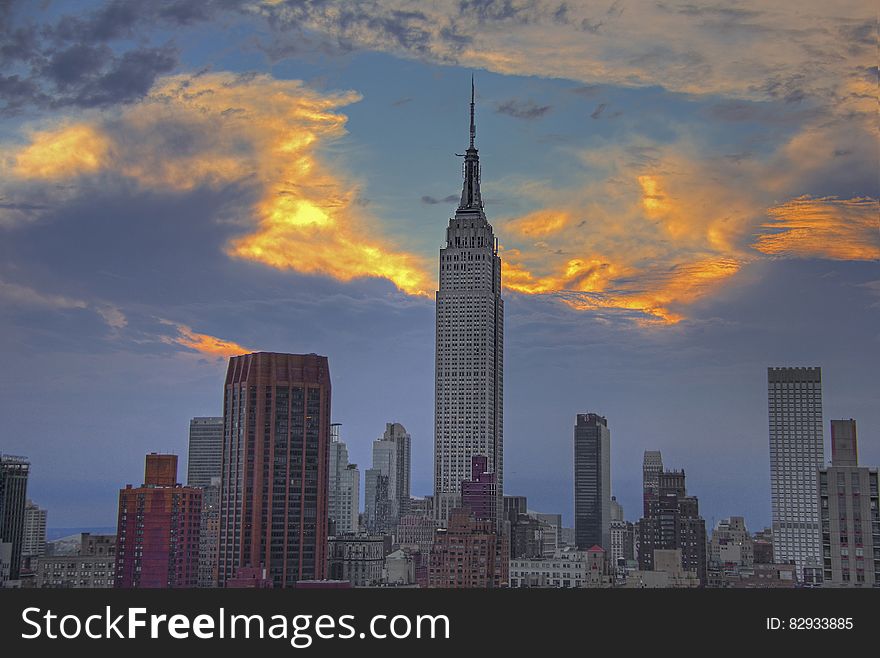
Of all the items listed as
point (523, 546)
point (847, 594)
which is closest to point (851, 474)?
point (847, 594)

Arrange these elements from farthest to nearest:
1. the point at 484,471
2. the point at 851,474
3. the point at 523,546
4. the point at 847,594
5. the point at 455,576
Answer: the point at 484,471 → the point at 523,546 → the point at 455,576 → the point at 851,474 → the point at 847,594

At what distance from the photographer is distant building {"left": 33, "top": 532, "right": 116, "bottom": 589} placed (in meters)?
50.3

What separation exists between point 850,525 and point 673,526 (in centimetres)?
4614

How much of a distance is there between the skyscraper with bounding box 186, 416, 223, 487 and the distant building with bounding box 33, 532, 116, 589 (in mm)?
9463

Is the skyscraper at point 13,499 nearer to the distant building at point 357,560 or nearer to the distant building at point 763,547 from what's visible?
the distant building at point 357,560

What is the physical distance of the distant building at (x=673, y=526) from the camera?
63844 mm

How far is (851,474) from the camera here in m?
23.7

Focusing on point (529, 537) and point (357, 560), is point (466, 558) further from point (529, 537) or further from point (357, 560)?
point (529, 537)

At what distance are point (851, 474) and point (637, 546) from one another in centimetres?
4832

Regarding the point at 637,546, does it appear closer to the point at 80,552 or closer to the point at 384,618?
the point at 80,552

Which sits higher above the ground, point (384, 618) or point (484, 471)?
point (484, 471)

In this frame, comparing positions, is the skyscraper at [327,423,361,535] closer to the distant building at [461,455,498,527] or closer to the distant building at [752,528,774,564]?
the distant building at [461,455,498,527]

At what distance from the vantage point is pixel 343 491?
3506 inches

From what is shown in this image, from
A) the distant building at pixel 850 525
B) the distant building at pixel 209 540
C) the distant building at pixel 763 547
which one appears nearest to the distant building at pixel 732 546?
→ the distant building at pixel 763 547
